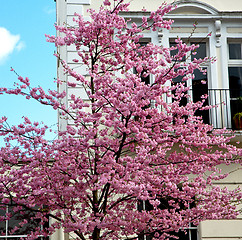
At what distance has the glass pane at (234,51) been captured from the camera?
13.0 metres

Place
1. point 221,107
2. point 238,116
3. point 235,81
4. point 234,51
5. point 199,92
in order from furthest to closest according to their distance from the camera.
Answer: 1. point 234,51
2. point 235,81
3. point 199,92
4. point 221,107
5. point 238,116

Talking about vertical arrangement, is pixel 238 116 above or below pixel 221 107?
below

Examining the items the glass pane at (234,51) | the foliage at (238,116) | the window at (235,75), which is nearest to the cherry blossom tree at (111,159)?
the foliage at (238,116)

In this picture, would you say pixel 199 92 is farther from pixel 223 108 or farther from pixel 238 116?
pixel 238 116

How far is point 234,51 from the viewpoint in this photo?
1306 cm

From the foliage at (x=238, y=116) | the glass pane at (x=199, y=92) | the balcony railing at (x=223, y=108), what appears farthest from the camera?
the glass pane at (x=199, y=92)

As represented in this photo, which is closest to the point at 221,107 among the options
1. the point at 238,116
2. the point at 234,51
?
the point at 238,116

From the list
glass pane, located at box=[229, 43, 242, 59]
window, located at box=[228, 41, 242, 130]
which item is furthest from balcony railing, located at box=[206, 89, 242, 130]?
glass pane, located at box=[229, 43, 242, 59]

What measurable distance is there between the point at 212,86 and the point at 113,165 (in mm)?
5533

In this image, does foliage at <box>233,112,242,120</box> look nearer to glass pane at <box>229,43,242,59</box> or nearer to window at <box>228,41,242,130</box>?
window at <box>228,41,242,130</box>

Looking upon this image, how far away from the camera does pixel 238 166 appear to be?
11.9 m

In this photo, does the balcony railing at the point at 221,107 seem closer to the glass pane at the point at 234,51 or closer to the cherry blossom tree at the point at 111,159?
the glass pane at the point at 234,51

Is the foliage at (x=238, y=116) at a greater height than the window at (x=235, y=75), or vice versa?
the window at (x=235, y=75)

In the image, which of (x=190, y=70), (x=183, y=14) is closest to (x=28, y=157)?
(x=190, y=70)
